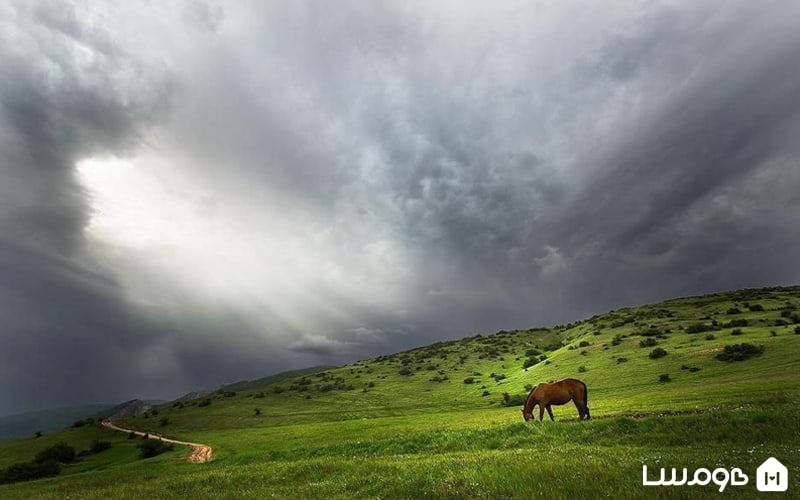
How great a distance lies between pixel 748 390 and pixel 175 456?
54.0 m

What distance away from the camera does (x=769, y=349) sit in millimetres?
42812

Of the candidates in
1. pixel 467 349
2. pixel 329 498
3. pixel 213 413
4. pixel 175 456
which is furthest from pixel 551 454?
pixel 467 349

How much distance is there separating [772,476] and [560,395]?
17953mm

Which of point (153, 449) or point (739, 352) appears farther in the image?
point (739, 352)

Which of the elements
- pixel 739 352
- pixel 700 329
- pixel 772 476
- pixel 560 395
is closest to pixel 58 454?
pixel 560 395

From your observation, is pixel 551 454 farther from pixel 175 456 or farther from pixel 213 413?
pixel 213 413

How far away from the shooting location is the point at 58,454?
149 feet

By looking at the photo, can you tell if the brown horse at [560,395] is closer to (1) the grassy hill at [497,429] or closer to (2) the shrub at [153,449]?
(1) the grassy hill at [497,429]

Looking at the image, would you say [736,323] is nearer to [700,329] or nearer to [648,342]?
[700,329]

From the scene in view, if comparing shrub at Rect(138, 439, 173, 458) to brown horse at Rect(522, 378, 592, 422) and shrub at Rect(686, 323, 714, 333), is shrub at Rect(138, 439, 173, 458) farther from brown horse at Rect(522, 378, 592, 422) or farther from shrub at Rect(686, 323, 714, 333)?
shrub at Rect(686, 323, 714, 333)

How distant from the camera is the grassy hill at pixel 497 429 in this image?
10734 millimetres

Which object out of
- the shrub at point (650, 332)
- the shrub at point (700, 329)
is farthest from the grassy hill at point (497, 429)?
the shrub at point (650, 332)

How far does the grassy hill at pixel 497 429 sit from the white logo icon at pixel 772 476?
212mm

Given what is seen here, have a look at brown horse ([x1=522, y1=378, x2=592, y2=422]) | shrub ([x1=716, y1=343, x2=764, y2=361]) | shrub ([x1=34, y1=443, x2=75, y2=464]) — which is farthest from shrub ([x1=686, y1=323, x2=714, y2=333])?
shrub ([x1=34, y1=443, x2=75, y2=464])
